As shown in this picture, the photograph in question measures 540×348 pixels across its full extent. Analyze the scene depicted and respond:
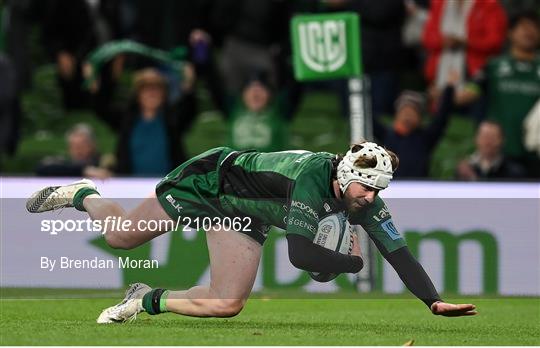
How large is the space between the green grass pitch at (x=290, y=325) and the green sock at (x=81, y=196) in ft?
2.67

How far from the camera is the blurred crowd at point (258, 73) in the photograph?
16859 millimetres

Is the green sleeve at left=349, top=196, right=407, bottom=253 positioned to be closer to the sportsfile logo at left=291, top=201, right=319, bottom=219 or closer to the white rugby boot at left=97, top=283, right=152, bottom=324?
the sportsfile logo at left=291, top=201, right=319, bottom=219

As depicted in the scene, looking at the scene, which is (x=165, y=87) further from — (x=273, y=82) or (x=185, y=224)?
(x=185, y=224)

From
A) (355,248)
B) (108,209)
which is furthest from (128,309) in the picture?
(355,248)

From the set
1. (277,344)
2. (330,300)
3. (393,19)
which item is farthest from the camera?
(393,19)

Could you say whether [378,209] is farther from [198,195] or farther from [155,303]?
[155,303]

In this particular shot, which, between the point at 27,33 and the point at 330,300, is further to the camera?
the point at 27,33

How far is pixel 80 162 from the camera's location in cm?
1658

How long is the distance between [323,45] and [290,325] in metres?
4.65

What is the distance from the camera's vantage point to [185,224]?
37.9 feet

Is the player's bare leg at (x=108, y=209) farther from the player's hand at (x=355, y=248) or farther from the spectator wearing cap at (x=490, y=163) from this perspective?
the spectator wearing cap at (x=490, y=163)

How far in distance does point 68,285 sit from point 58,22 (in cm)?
813

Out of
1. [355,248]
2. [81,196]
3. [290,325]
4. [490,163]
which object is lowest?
[490,163]

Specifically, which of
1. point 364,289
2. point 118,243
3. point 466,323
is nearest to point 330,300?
point 364,289
